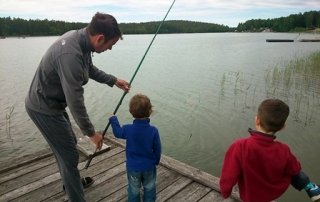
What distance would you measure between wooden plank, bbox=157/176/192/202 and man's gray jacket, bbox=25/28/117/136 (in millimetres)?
1362

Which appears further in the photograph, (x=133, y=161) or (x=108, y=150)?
(x=108, y=150)

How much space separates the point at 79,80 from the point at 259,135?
1450mm

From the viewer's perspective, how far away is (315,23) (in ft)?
319

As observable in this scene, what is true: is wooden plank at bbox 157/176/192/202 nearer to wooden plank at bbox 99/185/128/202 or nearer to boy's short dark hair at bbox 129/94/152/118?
wooden plank at bbox 99/185/128/202

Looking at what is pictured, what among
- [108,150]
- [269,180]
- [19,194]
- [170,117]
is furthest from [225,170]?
[170,117]

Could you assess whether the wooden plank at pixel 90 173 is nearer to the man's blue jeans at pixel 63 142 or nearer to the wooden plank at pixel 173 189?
the man's blue jeans at pixel 63 142

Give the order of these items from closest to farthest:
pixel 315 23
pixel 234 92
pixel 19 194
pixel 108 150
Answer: pixel 19 194
pixel 108 150
pixel 234 92
pixel 315 23

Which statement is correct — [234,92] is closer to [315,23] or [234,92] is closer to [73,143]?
[73,143]

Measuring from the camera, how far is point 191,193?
371 centimetres

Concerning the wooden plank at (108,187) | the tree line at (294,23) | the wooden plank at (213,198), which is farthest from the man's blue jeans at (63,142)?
the tree line at (294,23)

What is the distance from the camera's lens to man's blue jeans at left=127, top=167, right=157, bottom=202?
309 cm

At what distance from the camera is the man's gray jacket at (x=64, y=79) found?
8.16 ft

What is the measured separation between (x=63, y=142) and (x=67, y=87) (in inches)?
25.9

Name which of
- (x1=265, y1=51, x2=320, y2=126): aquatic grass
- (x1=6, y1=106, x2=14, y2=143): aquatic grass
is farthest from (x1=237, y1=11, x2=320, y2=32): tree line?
(x1=6, y1=106, x2=14, y2=143): aquatic grass
